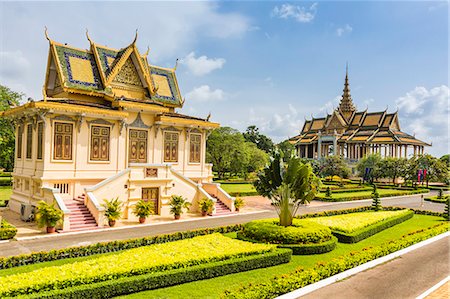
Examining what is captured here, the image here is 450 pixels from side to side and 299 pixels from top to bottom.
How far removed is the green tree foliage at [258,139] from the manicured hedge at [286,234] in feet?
243

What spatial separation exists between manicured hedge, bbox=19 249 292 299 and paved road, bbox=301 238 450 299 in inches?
93.7

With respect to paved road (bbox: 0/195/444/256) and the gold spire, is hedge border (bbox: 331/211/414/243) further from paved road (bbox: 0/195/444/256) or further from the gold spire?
the gold spire

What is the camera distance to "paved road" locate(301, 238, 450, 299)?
9633 mm

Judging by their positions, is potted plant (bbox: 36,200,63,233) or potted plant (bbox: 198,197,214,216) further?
potted plant (bbox: 198,197,214,216)

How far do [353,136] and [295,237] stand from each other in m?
58.8

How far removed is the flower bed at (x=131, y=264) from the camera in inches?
339

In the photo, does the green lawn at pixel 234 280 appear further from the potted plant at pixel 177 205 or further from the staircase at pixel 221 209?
the staircase at pixel 221 209

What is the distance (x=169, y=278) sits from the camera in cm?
991

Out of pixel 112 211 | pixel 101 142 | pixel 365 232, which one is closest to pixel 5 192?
pixel 101 142

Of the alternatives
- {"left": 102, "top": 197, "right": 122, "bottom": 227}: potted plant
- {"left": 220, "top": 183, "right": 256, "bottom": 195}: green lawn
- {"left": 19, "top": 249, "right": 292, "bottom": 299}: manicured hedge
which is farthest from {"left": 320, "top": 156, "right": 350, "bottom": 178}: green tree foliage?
{"left": 19, "top": 249, "right": 292, "bottom": 299}: manicured hedge

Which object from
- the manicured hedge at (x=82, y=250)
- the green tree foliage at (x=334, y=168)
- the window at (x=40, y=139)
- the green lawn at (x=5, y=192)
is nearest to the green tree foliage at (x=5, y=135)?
the green lawn at (x=5, y=192)

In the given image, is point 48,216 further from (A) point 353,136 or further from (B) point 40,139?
(A) point 353,136

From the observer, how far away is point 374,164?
53625 mm

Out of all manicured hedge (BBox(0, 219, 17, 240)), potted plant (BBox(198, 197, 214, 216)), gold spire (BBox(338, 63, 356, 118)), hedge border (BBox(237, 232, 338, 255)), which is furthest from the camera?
gold spire (BBox(338, 63, 356, 118))
